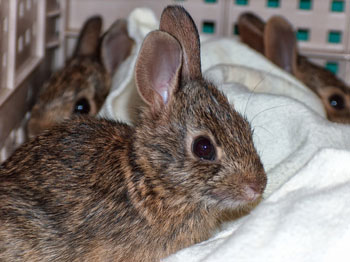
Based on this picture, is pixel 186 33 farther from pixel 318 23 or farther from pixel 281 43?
pixel 318 23

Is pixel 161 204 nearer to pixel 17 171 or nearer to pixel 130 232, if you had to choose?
pixel 130 232

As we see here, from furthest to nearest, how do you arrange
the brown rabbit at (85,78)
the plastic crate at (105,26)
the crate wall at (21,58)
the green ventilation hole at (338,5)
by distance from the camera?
the green ventilation hole at (338,5) → the brown rabbit at (85,78) → the plastic crate at (105,26) → the crate wall at (21,58)

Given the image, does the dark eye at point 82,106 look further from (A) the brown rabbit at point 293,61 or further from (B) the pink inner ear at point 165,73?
(B) the pink inner ear at point 165,73

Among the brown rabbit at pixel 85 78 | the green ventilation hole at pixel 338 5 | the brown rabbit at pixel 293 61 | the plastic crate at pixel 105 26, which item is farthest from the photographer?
the green ventilation hole at pixel 338 5

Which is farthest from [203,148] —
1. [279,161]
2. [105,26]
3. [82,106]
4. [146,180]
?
[105,26]

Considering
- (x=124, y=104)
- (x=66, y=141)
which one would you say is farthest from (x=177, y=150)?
(x=124, y=104)

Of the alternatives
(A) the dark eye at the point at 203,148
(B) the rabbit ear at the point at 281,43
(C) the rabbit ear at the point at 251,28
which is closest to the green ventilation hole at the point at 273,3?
(C) the rabbit ear at the point at 251,28
